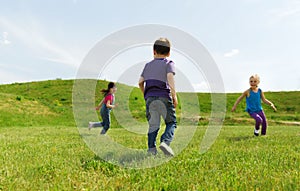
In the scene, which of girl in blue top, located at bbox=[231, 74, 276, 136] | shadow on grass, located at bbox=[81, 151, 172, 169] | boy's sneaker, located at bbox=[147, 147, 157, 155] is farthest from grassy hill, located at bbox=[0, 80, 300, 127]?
shadow on grass, located at bbox=[81, 151, 172, 169]

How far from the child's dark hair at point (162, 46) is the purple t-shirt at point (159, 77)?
0.66 ft

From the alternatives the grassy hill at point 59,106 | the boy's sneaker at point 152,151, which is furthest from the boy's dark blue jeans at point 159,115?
the grassy hill at point 59,106

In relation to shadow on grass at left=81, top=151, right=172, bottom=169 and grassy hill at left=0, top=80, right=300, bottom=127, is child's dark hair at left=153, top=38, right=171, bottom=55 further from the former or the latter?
grassy hill at left=0, top=80, right=300, bottom=127

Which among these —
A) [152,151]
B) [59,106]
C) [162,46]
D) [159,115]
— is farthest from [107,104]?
[59,106]

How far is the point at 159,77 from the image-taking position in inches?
253

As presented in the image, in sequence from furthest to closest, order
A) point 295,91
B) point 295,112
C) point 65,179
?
point 295,91 < point 295,112 < point 65,179

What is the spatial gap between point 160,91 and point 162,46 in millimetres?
1050

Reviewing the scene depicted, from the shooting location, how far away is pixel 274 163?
5223 mm

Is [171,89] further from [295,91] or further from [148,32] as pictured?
[295,91]

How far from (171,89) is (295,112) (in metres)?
40.2

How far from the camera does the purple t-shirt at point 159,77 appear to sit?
640 centimetres

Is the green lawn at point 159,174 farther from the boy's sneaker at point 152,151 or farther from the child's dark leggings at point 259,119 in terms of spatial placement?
the child's dark leggings at point 259,119

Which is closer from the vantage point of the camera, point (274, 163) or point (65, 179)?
point (65, 179)

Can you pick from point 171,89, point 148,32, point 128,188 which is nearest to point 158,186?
point 128,188
